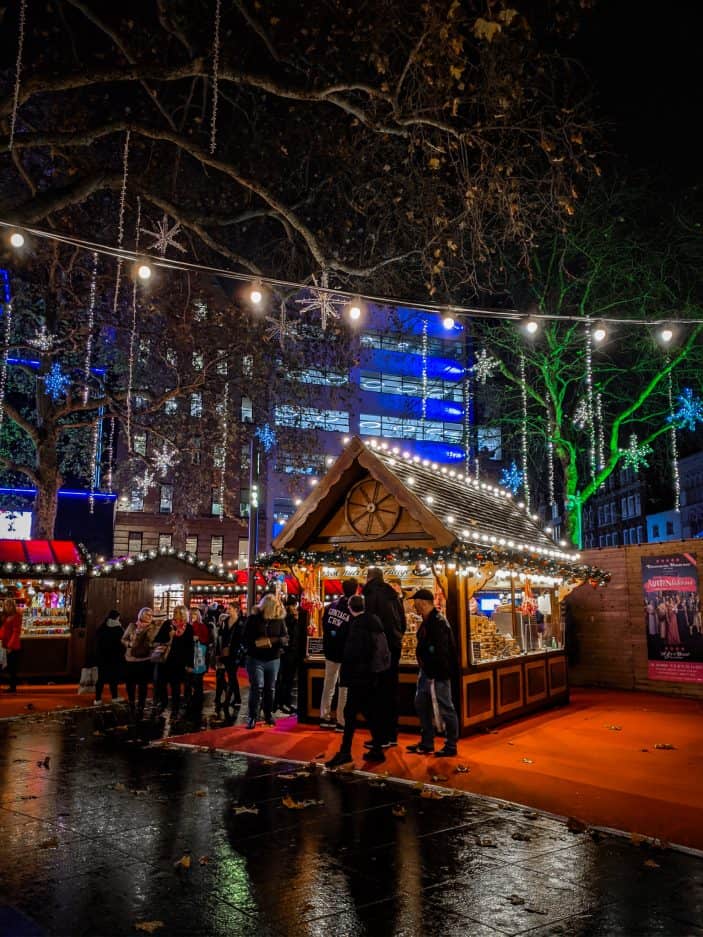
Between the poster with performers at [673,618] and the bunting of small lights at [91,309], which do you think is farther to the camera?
the bunting of small lights at [91,309]

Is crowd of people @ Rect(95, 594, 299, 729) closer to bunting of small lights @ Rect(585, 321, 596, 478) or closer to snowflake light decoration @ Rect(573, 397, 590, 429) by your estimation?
bunting of small lights @ Rect(585, 321, 596, 478)

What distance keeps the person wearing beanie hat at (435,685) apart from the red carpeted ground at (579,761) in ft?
1.05

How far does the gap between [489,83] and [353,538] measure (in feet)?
22.4

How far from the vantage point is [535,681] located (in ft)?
41.7

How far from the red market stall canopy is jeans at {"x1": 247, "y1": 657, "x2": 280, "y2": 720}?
993 cm

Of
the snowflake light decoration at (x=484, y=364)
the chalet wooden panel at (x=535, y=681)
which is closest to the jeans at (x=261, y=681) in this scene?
the chalet wooden panel at (x=535, y=681)

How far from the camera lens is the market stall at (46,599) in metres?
18.5

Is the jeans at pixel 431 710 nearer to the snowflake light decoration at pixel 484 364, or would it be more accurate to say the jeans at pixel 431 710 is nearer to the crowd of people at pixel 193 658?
the crowd of people at pixel 193 658

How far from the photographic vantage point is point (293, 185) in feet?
38.9

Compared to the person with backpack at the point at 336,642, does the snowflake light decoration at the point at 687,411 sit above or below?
above

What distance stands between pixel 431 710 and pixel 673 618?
881 cm

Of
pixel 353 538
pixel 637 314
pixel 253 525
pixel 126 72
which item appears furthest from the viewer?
pixel 637 314

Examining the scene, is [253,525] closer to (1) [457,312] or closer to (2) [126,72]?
(1) [457,312]

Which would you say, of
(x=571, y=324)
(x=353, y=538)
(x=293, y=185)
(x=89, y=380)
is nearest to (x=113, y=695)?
(x=353, y=538)
